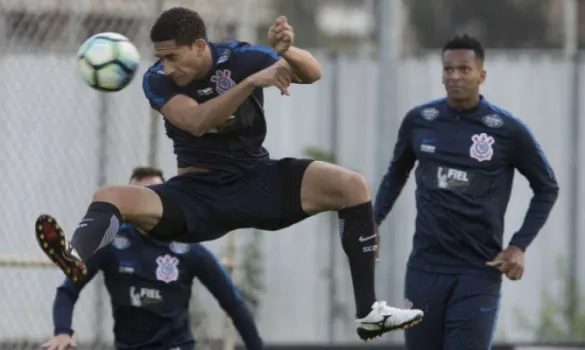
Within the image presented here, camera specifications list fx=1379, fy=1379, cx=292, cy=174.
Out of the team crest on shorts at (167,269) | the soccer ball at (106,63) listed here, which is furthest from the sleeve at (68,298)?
the soccer ball at (106,63)

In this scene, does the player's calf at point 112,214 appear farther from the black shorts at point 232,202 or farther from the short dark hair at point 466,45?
the short dark hair at point 466,45

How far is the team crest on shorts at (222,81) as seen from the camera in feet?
22.7

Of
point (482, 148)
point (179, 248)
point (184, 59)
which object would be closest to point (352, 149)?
point (179, 248)

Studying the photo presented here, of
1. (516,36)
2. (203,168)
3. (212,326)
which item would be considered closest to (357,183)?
(203,168)

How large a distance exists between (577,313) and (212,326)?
355 cm

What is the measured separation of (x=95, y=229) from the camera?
654 centimetres

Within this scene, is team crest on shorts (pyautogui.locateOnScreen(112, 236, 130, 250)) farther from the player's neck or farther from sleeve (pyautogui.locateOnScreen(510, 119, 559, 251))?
sleeve (pyautogui.locateOnScreen(510, 119, 559, 251))

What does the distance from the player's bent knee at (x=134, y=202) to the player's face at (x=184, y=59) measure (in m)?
0.60

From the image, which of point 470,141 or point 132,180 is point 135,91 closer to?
point 132,180

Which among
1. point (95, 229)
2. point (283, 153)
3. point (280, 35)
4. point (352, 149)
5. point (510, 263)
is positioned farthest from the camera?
point (283, 153)

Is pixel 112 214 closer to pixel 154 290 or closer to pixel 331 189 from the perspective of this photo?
pixel 331 189

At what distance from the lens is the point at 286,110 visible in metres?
12.3

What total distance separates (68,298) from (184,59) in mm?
2314

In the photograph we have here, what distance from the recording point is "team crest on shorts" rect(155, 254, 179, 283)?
8539 millimetres
